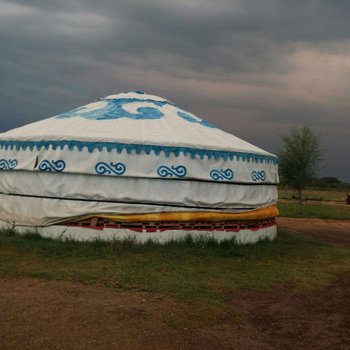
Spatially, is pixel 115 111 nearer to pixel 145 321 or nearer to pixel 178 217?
pixel 178 217

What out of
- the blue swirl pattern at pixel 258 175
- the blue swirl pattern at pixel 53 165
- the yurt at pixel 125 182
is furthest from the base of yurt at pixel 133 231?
the blue swirl pattern at pixel 258 175

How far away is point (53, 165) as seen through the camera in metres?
6.75

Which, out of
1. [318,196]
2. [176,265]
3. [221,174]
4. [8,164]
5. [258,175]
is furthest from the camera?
[318,196]

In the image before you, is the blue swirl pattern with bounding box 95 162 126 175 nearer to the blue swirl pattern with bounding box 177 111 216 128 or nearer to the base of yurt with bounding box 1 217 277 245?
the base of yurt with bounding box 1 217 277 245

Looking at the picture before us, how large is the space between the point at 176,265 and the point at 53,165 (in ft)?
7.92

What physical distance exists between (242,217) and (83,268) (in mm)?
2901

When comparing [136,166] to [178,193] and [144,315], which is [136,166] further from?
[144,315]

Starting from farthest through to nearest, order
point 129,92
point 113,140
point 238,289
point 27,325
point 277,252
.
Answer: point 129,92 → point 277,252 → point 113,140 → point 238,289 → point 27,325

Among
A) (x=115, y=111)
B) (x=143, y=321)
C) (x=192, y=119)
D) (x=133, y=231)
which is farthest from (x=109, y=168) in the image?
(x=143, y=321)

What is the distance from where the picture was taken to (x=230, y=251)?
22.0 ft

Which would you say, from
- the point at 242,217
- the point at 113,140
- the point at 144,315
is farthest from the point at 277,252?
the point at 144,315

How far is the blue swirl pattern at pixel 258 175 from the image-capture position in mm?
7523

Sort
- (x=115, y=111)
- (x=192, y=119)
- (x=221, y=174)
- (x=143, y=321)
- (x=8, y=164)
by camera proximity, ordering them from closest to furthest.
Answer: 1. (x=143, y=321)
2. (x=221, y=174)
3. (x=8, y=164)
4. (x=115, y=111)
5. (x=192, y=119)

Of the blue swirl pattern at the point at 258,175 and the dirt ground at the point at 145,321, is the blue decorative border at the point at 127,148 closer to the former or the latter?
the blue swirl pattern at the point at 258,175
